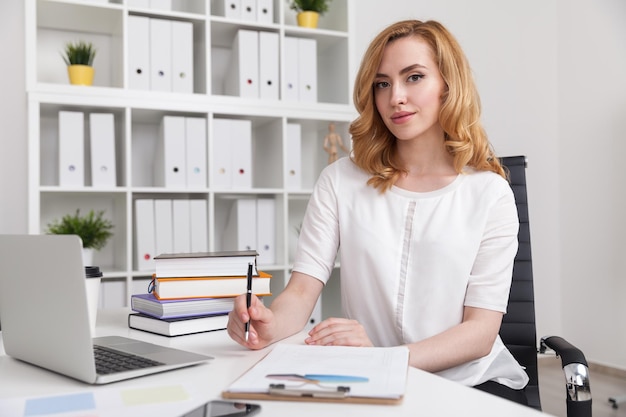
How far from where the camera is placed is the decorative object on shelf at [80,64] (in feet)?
8.51

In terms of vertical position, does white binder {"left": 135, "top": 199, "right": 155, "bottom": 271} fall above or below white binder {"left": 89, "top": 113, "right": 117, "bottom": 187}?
below

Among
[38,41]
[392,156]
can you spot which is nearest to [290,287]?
[392,156]

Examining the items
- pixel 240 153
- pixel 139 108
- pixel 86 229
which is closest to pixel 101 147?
pixel 139 108

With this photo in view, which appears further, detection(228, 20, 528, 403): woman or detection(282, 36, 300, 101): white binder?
detection(282, 36, 300, 101): white binder

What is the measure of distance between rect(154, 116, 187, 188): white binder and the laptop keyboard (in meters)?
1.72

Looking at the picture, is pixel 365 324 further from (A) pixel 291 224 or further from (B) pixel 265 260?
(A) pixel 291 224

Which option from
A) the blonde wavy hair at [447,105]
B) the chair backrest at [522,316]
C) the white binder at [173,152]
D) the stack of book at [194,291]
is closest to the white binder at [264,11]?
the white binder at [173,152]

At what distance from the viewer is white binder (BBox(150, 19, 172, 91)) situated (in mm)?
2656

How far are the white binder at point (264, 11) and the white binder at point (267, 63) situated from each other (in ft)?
0.22

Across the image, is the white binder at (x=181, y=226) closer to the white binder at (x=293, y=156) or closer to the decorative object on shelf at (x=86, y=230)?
the decorative object on shelf at (x=86, y=230)

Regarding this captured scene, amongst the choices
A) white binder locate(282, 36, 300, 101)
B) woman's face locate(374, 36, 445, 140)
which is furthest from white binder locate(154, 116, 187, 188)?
woman's face locate(374, 36, 445, 140)

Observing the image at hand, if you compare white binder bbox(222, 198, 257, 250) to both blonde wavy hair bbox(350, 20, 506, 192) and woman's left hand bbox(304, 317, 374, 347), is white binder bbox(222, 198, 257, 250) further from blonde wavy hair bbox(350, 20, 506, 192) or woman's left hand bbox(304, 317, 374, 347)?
woman's left hand bbox(304, 317, 374, 347)

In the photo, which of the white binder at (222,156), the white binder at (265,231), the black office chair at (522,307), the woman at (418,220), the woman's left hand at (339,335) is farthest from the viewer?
the white binder at (265,231)

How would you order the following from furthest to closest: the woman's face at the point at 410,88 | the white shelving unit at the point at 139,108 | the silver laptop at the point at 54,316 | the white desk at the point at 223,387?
the white shelving unit at the point at 139,108 < the woman's face at the point at 410,88 < the silver laptop at the point at 54,316 < the white desk at the point at 223,387
